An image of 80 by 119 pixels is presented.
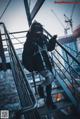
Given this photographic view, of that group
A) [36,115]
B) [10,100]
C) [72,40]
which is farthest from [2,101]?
[72,40]

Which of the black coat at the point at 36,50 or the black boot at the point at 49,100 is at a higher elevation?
the black coat at the point at 36,50

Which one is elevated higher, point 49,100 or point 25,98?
point 25,98

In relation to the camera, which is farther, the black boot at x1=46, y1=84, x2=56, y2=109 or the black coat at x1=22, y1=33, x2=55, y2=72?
the black coat at x1=22, y1=33, x2=55, y2=72

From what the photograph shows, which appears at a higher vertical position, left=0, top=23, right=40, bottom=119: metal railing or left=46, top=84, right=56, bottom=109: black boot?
left=0, top=23, right=40, bottom=119: metal railing

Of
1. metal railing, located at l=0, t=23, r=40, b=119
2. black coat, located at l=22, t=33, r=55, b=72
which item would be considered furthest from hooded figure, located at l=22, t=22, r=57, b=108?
metal railing, located at l=0, t=23, r=40, b=119

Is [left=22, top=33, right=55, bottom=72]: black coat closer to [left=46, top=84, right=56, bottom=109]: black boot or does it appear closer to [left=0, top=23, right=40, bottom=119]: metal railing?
[left=46, top=84, right=56, bottom=109]: black boot

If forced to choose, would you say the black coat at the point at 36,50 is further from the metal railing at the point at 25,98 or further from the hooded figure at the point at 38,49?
the metal railing at the point at 25,98

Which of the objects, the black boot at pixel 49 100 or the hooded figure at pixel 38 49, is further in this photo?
the hooded figure at pixel 38 49

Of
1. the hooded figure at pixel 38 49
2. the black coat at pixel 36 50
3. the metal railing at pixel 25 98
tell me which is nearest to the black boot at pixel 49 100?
→ the hooded figure at pixel 38 49

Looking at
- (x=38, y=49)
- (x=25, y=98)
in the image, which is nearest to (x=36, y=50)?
(x=38, y=49)

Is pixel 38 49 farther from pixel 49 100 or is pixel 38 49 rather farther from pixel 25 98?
pixel 25 98

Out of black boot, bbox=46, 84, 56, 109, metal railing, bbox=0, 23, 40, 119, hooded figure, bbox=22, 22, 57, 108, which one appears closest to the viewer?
metal railing, bbox=0, 23, 40, 119

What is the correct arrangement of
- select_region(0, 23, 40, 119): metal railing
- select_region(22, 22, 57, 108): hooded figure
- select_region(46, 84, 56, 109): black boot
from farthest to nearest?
select_region(22, 22, 57, 108): hooded figure, select_region(46, 84, 56, 109): black boot, select_region(0, 23, 40, 119): metal railing

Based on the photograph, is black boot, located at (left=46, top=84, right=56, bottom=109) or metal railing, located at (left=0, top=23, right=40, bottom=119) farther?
black boot, located at (left=46, top=84, right=56, bottom=109)
